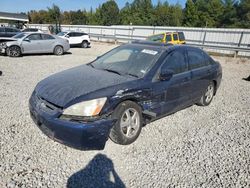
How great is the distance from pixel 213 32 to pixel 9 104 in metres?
21.0

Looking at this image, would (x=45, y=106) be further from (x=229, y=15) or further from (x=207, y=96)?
(x=229, y=15)

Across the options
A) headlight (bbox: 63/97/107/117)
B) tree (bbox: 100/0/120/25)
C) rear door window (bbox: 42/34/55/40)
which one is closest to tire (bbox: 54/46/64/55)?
rear door window (bbox: 42/34/55/40)

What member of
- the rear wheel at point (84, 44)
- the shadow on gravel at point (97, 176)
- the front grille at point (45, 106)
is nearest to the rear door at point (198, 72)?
the shadow on gravel at point (97, 176)

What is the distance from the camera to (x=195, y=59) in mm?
4781

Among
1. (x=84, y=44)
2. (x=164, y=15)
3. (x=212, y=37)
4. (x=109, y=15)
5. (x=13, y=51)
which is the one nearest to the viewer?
(x=13, y=51)

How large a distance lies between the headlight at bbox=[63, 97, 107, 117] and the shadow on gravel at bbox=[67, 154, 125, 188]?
720mm

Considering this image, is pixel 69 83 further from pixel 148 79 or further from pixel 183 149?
pixel 183 149

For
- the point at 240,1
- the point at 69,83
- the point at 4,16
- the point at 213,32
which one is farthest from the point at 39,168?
the point at 240,1

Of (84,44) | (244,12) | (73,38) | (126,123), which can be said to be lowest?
(84,44)

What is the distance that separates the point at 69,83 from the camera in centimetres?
344

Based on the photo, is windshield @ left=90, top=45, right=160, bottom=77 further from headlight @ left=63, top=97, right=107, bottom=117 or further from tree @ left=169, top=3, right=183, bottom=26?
tree @ left=169, top=3, right=183, bottom=26

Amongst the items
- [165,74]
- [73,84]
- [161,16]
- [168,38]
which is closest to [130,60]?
[165,74]

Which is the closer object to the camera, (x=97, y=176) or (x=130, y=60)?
(x=97, y=176)

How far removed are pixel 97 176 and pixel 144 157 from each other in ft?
2.61
